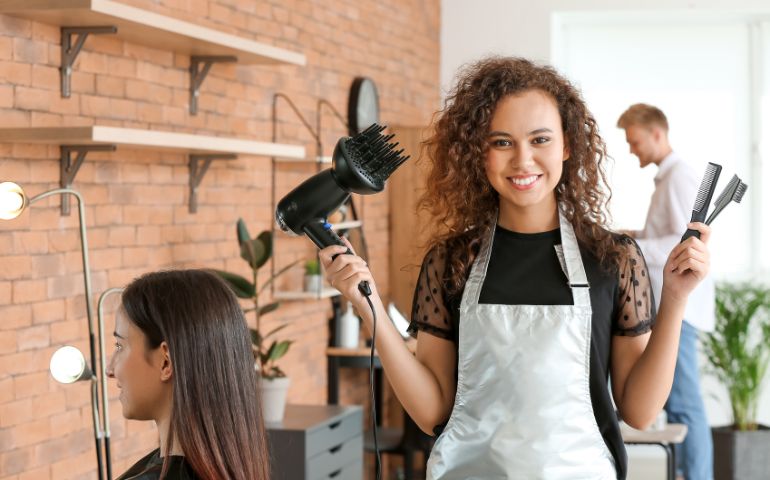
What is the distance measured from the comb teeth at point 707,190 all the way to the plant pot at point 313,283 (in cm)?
286

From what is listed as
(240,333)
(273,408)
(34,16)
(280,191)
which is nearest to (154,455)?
(240,333)

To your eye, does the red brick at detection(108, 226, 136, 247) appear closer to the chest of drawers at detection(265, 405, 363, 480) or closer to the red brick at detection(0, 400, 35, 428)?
the red brick at detection(0, 400, 35, 428)

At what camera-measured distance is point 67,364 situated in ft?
7.41

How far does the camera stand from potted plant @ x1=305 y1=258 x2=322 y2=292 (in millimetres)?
4480

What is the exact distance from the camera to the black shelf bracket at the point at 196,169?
3701mm

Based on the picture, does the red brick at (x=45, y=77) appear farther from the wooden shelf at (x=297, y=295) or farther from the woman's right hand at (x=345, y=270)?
the wooden shelf at (x=297, y=295)

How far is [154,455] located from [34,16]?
5.00 feet

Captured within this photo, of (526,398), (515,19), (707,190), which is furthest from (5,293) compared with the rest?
(515,19)

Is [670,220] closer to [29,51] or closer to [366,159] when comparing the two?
[29,51]

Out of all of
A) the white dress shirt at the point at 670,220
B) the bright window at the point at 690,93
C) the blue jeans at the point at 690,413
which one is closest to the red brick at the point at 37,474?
the white dress shirt at the point at 670,220

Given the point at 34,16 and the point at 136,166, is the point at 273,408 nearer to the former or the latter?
the point at 136,166

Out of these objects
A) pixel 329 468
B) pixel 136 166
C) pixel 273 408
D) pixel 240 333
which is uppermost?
pixel 136 166

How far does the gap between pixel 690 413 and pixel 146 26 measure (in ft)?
9.46

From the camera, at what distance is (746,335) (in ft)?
18.6
